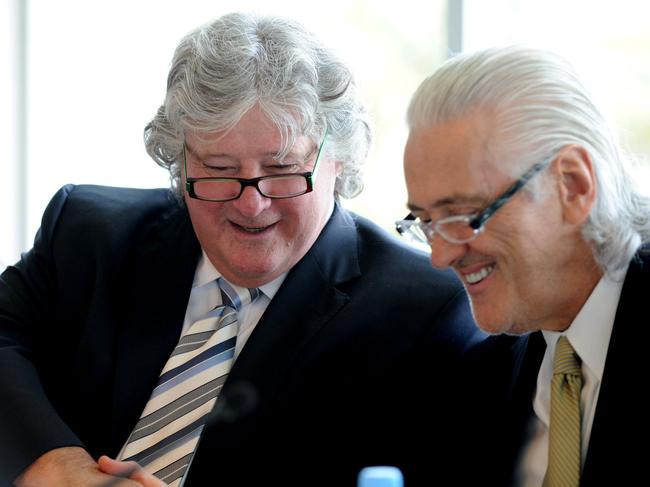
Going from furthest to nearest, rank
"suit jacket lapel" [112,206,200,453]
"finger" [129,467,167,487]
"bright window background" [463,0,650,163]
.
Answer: "bright window background" [463,0,650,163] → "suit jacket lapel" [112,206,200,453] → "finger" [129,467,167,487]

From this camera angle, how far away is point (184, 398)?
2.05m

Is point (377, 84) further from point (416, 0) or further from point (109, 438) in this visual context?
point (109, 438)

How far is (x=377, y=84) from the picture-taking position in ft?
10.3

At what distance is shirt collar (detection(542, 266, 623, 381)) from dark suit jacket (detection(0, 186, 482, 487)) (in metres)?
0.34

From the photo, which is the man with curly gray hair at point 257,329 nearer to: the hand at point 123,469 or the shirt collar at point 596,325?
the hand at point 123,469

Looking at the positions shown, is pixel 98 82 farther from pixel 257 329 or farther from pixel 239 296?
pixel 257 329

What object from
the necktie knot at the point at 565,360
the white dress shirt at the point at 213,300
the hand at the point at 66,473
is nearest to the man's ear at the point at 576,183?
the necktie knot at the point at 565,360

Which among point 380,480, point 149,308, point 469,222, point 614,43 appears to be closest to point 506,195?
point 469,222

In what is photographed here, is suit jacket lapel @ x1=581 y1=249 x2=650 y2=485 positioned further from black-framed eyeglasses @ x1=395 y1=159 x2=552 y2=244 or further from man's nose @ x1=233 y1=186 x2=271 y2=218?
man's nose @ x1=233 y1=186 x2=271 y2=218

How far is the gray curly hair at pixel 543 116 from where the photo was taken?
1.53m

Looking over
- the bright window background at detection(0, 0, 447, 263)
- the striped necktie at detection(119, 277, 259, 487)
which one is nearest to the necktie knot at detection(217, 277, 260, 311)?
the striped necktie at detection(119, 277, 259, 487)

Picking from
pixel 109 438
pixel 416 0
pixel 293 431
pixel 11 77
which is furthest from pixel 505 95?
pixel 11 77

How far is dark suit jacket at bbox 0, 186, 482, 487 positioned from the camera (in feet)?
6.49

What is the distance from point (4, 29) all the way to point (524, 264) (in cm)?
274
